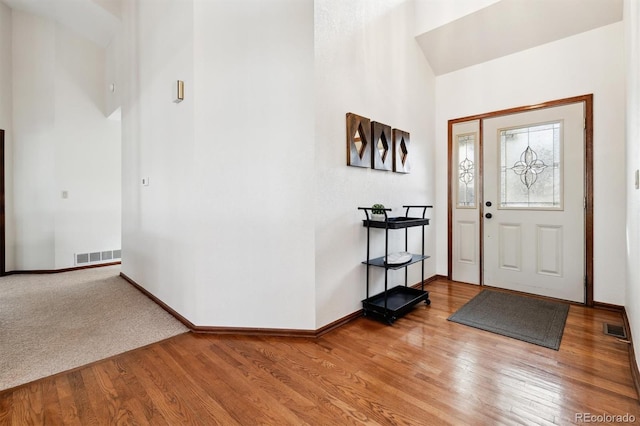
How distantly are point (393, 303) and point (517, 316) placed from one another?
113 centimetres

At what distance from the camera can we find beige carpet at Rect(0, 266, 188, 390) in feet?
6.38

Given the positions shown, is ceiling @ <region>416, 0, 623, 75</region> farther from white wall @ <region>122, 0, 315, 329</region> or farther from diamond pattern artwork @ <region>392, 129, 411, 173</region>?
white wall @ <region>122, 0, 315, 329</region>

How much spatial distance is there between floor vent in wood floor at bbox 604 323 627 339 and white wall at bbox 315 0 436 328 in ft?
5.44

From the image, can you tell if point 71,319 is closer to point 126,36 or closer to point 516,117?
point 126,36

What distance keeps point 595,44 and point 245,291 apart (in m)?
4.05

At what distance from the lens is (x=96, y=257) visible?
4922 millimetres

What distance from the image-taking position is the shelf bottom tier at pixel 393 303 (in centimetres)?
252

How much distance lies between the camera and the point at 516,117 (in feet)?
10.9

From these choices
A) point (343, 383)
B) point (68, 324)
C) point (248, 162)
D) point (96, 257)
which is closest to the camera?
point (343, 383)

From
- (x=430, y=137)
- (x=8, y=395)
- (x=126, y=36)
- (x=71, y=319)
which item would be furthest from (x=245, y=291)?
(x=126, y=36)

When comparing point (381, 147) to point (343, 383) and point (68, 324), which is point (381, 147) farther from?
point (68, 324)

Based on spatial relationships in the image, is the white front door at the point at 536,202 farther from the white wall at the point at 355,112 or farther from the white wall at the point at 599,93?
the white wall at the point at 355,112

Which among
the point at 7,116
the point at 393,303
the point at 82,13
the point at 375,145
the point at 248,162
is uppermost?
the point at 82,13

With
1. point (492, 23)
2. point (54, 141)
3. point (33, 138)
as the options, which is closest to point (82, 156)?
point (54, 141)
